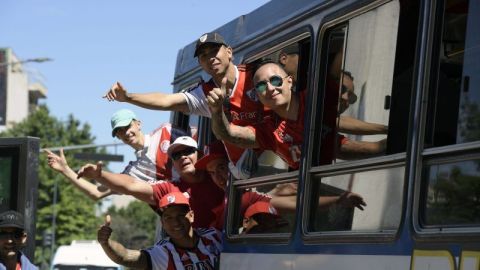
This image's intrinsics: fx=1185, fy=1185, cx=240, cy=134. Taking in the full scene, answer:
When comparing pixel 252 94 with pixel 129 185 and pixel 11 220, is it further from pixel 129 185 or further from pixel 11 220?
pixel 11 220

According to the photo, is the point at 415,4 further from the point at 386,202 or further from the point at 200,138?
the point at 200,138

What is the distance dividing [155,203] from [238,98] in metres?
1.46

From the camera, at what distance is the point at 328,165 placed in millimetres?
5645

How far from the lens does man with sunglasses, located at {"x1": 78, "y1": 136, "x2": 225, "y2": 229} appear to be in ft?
24.6

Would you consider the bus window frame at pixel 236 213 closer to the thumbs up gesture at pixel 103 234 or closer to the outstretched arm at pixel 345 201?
the outstretched arm at pixel 345 201

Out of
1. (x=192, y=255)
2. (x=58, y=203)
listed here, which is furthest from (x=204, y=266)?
(x=58, y=203)

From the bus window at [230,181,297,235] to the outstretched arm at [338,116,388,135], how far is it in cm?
52

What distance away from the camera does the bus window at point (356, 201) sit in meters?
4.95

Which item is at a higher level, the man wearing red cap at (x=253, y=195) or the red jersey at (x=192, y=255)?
the man wearing red cap at (x=253, y=195)

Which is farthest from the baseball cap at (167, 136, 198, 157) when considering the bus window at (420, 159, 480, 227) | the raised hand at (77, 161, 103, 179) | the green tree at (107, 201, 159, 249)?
the green tree at (107, 201, 159, 249)

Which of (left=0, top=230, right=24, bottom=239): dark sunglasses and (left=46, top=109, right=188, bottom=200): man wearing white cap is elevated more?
(left=46, top=109, right=188, bottom=200): man wearing white cap

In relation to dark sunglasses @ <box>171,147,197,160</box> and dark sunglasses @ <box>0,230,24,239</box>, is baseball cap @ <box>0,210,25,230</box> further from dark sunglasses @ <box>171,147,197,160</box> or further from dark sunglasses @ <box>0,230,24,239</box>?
dark sunglasses @ <box>171,147,197,160</box>

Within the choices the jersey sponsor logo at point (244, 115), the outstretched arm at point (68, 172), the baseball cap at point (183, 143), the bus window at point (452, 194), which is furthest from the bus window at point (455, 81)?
the outstretched arm at point (68, 172)

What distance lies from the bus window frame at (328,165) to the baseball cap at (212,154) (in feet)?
4.62
